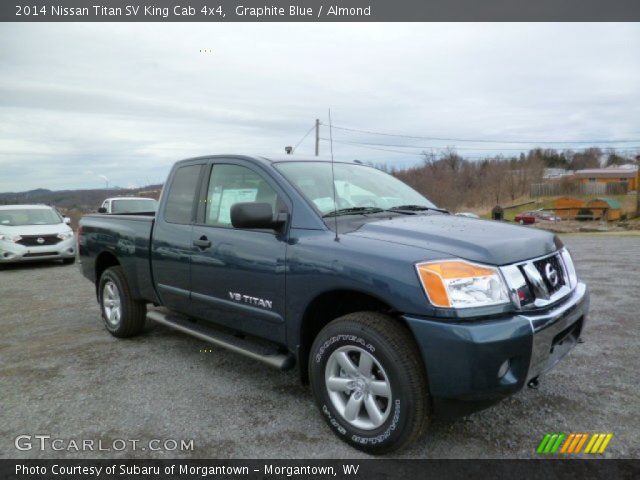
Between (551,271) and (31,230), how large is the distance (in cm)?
1155

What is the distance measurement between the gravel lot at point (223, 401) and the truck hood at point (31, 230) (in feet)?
21.8

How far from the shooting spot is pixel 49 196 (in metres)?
27.8

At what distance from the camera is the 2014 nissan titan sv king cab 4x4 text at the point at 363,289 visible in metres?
2.45

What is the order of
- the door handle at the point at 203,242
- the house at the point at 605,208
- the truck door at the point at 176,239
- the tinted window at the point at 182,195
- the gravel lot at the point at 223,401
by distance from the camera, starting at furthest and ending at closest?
the house at the point at 605,208 < the tinted window at the point at 182,195 < the truck door at the point at 176,239 < the door handle at the point at 203,242 < the gravel lot at the point at 223,401

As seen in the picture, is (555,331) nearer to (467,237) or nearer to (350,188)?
(467,237)

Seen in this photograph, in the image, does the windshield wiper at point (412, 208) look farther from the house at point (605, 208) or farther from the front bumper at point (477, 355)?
the house at point (605, 208)

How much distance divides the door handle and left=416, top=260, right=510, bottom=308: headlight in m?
1.89

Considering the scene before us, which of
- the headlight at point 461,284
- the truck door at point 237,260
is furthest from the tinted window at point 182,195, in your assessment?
the headlight at point 461,284

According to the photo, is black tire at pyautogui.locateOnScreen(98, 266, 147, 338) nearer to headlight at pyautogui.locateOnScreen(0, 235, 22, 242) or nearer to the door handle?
the door handle

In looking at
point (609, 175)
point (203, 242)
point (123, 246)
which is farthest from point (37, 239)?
point (609, 175)

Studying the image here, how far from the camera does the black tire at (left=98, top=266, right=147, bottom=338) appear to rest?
482 centimetres

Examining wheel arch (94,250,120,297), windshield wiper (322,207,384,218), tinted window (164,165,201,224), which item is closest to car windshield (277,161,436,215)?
windshield wiper (322,207,384,218)

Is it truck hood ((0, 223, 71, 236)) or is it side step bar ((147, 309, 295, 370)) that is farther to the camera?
truck hood ((0, 223, 71, 236))

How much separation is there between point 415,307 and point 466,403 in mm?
567
